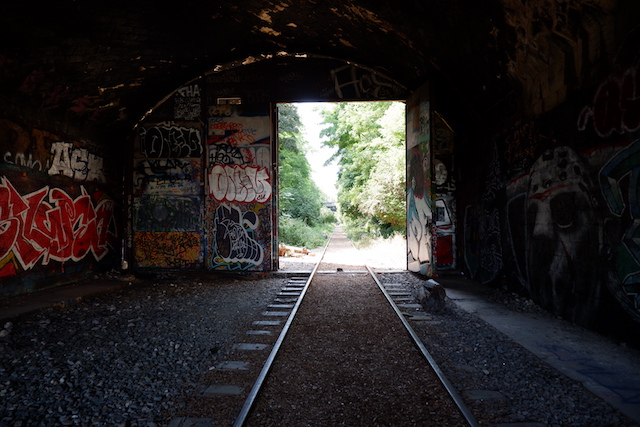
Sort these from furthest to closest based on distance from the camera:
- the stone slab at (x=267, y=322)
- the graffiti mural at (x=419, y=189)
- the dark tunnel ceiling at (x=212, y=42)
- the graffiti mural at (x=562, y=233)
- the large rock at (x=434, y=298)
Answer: the graffiti mural at (x=419, y=189) < the large rock at (x=434, y=298) < the dark tunnel ceiling at (x=212, y=42) < the stone slab at (x=267, y=322) < the graffiti mural at (x=562, y=233)

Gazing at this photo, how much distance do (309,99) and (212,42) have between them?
269 centimetres

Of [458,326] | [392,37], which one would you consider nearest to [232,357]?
[458,326]

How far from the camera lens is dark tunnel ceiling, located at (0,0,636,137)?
18.5 ft

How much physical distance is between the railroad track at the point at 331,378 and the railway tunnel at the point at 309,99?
8.33ft

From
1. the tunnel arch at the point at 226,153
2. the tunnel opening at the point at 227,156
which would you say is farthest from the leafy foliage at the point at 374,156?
the tunnel arch at the point at 226,153

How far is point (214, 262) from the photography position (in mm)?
9641

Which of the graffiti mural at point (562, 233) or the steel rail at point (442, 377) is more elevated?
the graffiti mural at point (562, 233)

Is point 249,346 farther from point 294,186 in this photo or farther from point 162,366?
point 294,186

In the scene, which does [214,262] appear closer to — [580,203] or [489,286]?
[489,286]

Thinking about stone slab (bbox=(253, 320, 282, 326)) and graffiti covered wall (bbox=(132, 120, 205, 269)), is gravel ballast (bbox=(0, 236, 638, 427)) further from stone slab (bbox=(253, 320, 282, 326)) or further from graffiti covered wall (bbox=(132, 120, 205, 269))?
graffiti covered wall (bbox=(132, 120, 205, 269))

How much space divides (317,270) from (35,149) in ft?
22.5

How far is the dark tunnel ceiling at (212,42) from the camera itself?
18.5 feet

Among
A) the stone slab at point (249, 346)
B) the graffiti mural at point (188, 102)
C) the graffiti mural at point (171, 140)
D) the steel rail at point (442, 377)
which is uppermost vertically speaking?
the graffiti mural at point (188, 102)

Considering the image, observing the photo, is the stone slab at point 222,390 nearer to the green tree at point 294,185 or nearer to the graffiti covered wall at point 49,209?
the graffiti covered wall at point 49,209
